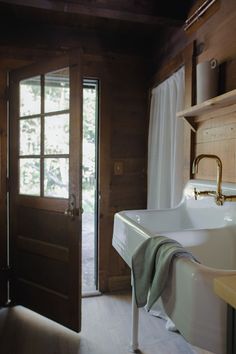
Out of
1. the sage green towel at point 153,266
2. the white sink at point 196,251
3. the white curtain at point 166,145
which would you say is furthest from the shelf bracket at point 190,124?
the sage green towel at point 153,266

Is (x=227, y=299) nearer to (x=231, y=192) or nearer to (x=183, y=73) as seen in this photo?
(x=231, y=192)

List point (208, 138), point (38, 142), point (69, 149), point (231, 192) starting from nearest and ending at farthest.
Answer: point (231, 192)
point (208, 138)
point (69, 149)
point (38, 142)

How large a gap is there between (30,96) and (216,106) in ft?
4.64

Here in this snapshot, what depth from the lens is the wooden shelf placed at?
145cm

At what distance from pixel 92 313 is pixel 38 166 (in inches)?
49.4

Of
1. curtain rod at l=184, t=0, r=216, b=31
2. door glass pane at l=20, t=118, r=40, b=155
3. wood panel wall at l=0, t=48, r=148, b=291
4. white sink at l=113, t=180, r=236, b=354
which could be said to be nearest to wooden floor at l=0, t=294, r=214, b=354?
wood panel wall at l=0, t=48, r=148, b=291

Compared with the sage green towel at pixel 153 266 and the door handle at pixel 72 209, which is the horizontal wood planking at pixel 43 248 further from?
the sage green towel at pixel 153 266

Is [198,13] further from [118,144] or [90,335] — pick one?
[90,335]

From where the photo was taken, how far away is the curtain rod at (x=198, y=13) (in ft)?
5.70

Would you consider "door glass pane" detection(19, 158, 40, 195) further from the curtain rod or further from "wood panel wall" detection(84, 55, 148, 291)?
the curtain rod

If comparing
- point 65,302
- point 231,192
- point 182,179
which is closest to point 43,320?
point 65,302

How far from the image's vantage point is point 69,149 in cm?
206

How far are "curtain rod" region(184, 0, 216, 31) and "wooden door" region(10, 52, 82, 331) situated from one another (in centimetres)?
76

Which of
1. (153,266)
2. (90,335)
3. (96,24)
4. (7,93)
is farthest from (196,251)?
(96,24)
